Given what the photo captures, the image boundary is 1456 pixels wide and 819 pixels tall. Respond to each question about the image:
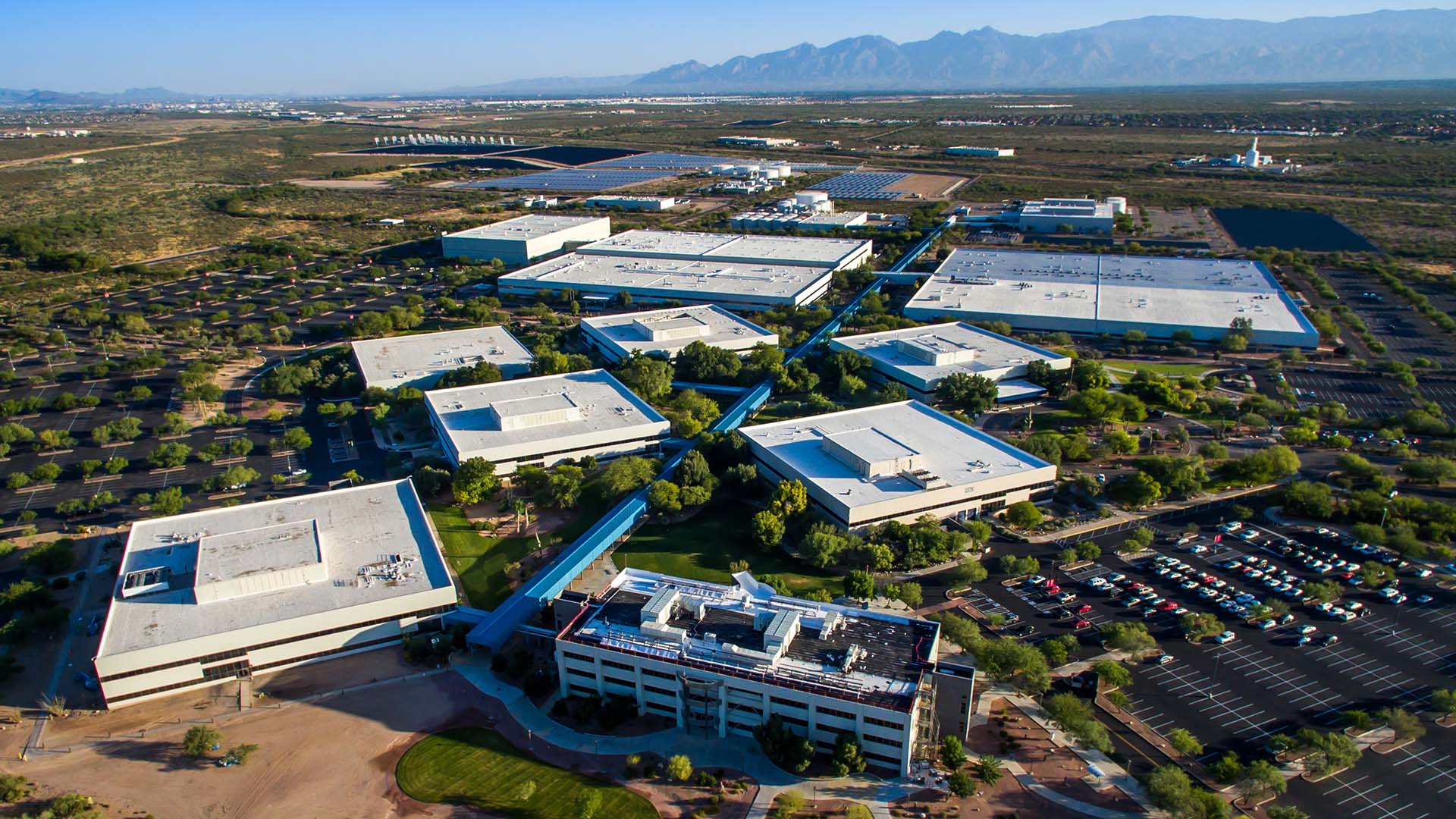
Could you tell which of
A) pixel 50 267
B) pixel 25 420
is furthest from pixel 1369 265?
pixel 50 267


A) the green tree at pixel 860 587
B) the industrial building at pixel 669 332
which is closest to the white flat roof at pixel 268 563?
the green tree at pixel 860 587

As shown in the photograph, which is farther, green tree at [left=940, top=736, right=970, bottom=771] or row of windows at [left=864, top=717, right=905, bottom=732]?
green tree at [left=940, top=736, right=970, bottom=771]

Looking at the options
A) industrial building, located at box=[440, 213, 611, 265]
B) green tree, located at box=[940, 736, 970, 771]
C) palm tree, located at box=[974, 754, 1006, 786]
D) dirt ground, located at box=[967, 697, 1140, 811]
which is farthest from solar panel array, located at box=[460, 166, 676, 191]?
palm tree, located at box=[974, 754, 1006, 786]

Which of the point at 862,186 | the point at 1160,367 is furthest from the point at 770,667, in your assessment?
the point at 862,186

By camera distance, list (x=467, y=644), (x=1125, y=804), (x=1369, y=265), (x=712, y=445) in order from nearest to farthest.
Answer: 1. (x=1125, y=804)
2. (x=467, y=644)
3. (x=712, y=445)
4. (x=1369, y=265)

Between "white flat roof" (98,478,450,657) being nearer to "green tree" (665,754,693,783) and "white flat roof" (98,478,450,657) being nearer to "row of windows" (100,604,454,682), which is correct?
"row of windows" (100,604,454,682)

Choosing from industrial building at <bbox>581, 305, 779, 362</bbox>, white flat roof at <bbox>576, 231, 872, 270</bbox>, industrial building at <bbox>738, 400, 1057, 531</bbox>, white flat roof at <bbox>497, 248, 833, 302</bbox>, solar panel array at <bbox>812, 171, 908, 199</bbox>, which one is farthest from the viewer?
solar panel array at <bbox>812, 171, 908, 199</bbox>

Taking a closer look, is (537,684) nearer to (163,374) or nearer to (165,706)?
(165,706)
